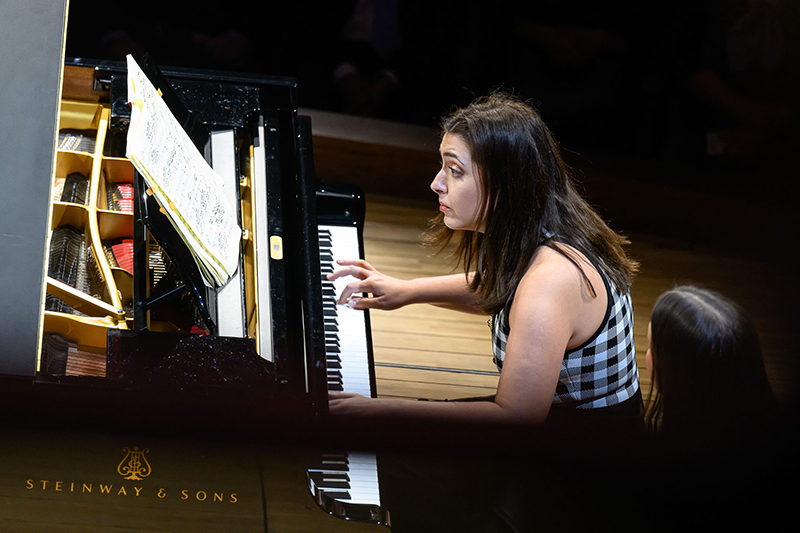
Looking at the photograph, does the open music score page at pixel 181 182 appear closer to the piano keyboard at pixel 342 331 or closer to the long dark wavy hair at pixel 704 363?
the piano keyboard at pixel 342 331

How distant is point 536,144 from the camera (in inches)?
62.1

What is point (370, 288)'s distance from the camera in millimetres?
1995

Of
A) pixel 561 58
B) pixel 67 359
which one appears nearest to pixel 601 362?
pixel 67 359

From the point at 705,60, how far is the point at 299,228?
283 centimetres

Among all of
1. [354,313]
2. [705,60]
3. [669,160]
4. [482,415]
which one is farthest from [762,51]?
[482,415]

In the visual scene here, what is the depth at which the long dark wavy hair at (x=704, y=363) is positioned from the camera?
1.38m

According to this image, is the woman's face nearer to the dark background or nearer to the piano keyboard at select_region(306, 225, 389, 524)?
the piano keyboard at select_region(306, 225, 389, 524)

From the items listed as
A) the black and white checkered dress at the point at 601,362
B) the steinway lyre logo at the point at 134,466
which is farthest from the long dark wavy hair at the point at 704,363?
the steinway lyre logo at the point at 134,466

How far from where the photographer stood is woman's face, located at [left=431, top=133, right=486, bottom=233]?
159cm

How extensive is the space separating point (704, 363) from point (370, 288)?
2.94 ft

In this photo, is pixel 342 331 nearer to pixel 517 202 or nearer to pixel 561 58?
pixel 517 202

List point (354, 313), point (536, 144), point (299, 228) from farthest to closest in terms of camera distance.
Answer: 1. point (354, 313)
2. point (299, 228)
3. point (536, 144)

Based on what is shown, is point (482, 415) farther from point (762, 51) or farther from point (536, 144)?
point (762, 51)

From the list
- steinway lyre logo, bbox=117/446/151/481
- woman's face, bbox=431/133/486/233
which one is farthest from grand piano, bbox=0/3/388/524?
woman's face, bbox=431/133/486/233
